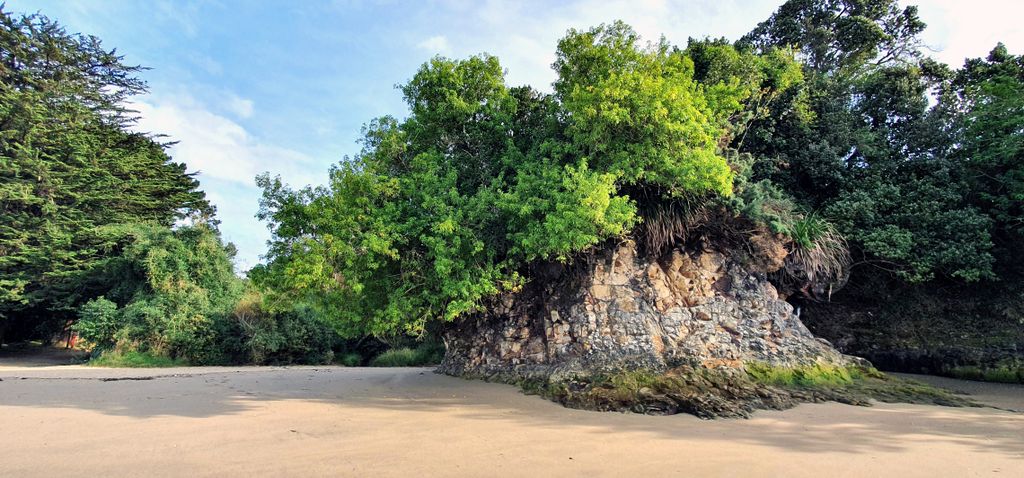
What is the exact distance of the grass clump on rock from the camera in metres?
8.17

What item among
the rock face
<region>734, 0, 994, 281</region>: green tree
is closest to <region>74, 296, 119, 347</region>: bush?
the rock face

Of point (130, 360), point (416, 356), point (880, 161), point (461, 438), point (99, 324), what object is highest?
point (880, 161)

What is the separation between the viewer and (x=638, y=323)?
35.2 feet

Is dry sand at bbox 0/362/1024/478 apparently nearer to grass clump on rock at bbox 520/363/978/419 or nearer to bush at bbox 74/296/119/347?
grass clump on rock at bbox 520/363/978/419

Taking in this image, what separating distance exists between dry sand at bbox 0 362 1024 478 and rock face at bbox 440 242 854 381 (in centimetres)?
203

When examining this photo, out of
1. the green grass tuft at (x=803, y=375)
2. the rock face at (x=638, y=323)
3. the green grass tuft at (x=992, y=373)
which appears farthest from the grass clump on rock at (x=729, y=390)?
the green grass tuft at (x=992, y=373)

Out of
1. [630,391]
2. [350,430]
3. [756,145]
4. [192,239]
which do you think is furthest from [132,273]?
[756,145]

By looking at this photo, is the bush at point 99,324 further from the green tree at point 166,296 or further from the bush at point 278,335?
the bush at point 278,335

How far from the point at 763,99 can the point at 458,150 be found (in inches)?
437

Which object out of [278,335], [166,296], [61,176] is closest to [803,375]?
[278,335]

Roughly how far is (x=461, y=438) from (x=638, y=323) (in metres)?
6.05

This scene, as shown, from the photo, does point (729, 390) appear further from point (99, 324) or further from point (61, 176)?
point (61, 176)

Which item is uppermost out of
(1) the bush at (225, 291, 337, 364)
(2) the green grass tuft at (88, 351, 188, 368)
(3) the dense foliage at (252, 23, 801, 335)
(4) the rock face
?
(3) the dense foliage at (252, 23, 801, 335)

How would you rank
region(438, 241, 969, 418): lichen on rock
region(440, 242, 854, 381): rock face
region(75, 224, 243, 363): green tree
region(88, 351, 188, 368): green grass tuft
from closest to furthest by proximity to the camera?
region(438, 241, 969, 418): lichen on rock → region(440, 242, 854, 381): rock face → region(88, 351, 188, 368): green grass tuft → region(75, 224, 243, 363): green tree
